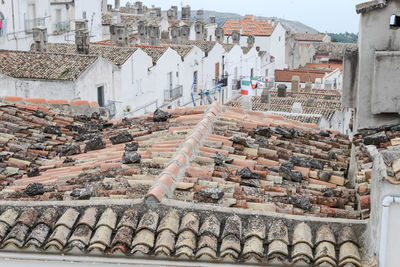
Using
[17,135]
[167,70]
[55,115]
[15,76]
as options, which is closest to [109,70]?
[15,76]

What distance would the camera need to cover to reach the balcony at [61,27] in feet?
154

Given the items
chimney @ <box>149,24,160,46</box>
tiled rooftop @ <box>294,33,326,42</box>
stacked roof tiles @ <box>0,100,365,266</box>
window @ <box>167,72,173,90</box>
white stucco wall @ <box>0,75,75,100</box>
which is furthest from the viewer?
tiled rooftop @ <box>294,33,326,42</box>

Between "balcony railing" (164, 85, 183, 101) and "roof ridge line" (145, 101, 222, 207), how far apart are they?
29107 millimetres

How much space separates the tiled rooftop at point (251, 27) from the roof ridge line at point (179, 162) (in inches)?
2124

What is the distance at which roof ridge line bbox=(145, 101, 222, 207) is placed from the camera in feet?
22.3

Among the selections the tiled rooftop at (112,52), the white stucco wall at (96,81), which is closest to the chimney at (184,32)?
the tiled rooftop at (112,52)

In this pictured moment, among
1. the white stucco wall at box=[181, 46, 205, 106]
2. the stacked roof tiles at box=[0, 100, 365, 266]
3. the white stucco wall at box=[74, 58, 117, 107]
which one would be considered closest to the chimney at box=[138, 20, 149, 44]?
the white stucco wall at box=[181, 46, 205, 106]

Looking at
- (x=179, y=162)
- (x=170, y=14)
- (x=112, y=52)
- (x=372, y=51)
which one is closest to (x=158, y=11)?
(x=170, y=14)

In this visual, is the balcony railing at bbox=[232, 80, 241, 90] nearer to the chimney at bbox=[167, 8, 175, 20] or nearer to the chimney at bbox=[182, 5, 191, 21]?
the chimney at bbox=[182, 5, 191, 21]

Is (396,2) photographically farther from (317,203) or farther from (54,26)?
(54,26)

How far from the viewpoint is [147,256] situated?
20.3 ft

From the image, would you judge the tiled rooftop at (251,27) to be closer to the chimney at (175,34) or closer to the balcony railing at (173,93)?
the chimney at (175,34)

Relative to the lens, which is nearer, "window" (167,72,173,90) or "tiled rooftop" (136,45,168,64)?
"tiled rooftop" (136,45,168,64)

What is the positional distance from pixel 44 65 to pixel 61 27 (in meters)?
19.4
